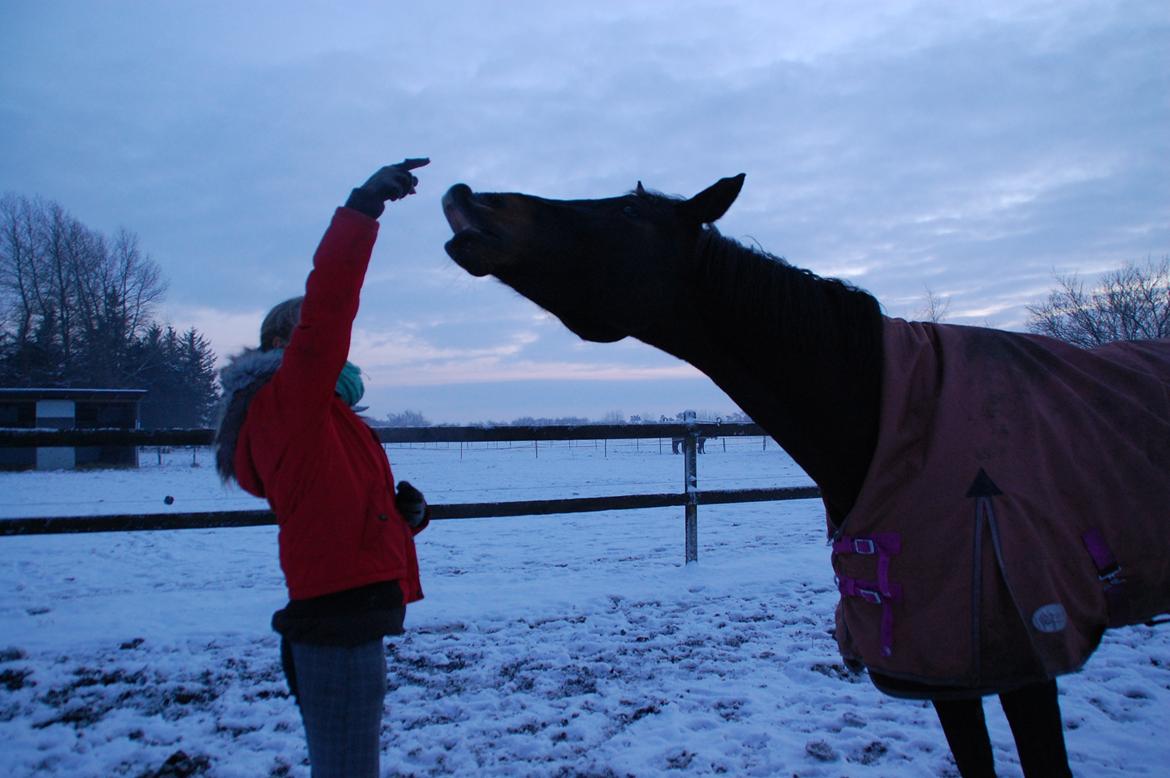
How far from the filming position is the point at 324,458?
4.91 feet

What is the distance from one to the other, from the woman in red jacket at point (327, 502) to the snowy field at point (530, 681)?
1.30 meters

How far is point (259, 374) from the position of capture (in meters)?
1.59

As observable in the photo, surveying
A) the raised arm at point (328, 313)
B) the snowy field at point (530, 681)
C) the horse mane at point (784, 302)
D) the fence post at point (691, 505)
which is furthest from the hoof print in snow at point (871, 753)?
the fence post at point (691, 505)

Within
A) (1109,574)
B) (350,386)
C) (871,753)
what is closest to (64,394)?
(350,386)

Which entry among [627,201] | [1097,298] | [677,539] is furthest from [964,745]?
[1097,298]

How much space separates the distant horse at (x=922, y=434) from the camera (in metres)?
1.41

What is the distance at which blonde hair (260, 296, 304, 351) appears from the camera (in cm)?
175

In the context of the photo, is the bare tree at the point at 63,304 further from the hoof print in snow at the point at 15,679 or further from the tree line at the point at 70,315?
the hoof print in snow at the point at 15,679

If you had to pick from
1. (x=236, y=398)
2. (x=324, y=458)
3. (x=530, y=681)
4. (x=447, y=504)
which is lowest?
(x=530, y=681)

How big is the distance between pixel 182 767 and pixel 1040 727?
2.99 meters

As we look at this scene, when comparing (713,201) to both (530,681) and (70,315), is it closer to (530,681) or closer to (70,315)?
(530,681)

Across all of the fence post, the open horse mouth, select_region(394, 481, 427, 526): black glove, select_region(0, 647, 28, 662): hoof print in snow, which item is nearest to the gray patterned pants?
select_region(394, 481, 427, 526): black glove

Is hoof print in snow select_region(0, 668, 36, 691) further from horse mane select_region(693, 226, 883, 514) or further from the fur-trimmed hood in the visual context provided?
horse mane select_region(693, 226, 883, 514)

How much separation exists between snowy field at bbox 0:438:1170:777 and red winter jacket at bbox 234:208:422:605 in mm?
1512
